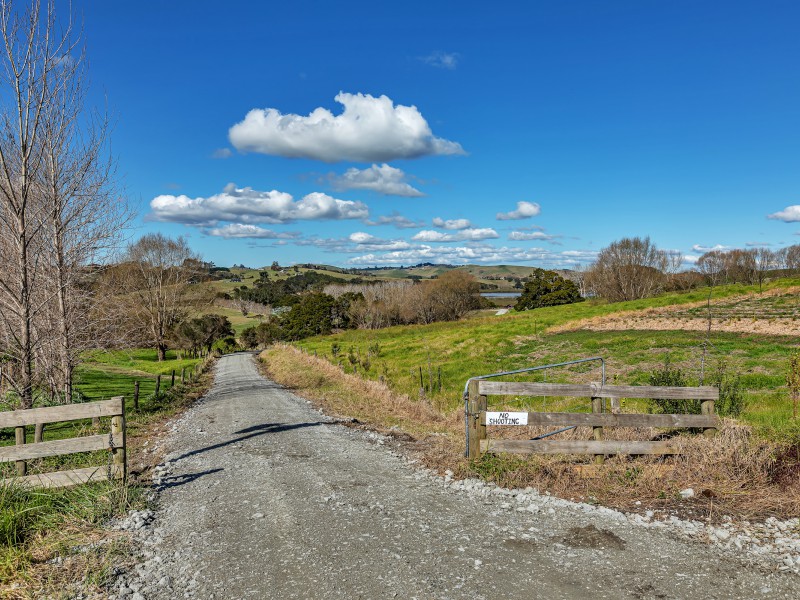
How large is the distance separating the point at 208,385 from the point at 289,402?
1365 centimetres

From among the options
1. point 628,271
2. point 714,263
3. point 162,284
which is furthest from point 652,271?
point 162,284

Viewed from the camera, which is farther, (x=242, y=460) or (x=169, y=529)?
(x=242, y=460)

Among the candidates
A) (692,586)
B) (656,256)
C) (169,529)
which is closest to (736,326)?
(692,586)

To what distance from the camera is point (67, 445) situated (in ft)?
26.6

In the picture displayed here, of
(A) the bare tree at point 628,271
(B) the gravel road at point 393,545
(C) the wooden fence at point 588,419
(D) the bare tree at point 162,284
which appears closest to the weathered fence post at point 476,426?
(C) the wooden fence at point 588,419

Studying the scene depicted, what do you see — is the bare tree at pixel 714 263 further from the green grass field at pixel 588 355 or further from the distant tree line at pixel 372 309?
the green grass field at pixel 588 355

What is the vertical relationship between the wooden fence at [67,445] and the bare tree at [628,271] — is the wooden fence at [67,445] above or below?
below

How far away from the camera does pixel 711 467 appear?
7914 millimetres

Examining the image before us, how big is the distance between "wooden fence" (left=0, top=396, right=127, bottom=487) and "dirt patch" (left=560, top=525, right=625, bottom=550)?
22.4 feet

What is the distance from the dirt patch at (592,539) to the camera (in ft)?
20.2

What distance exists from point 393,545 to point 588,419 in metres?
4.02

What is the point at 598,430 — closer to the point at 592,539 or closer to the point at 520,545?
the point at 592,539

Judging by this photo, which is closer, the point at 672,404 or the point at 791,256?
the point at 672,404

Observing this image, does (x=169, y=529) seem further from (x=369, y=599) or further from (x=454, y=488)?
(x=454, y=488)
